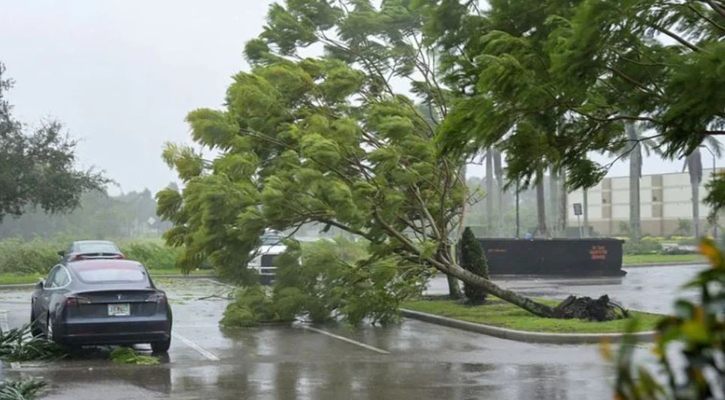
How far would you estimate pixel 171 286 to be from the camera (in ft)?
104

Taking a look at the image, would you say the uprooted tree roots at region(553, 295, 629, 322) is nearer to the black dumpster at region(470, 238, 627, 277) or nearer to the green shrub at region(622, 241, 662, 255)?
the black dumpster at region(470, 238, 627, 277)

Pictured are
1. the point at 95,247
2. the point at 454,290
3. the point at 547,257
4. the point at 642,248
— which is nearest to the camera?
the point at 454,290

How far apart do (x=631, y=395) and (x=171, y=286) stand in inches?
1206

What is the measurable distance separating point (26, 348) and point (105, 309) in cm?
138

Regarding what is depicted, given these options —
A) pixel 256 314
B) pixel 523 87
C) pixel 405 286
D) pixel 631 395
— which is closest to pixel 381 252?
pixel 405 286

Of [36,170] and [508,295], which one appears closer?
[508,295]

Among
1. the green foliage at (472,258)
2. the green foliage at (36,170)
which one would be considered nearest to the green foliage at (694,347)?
the green foliage at (472,258)

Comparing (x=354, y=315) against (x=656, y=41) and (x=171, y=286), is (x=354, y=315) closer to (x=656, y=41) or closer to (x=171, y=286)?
(x=656, y=41)

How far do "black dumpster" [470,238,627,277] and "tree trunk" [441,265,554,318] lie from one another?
16731 millimetres

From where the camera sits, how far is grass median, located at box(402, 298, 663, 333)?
1706 cm

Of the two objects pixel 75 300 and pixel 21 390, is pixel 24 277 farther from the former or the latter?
pixel 21 390

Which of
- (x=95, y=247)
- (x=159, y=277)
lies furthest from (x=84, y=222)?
(x=95, y=247)

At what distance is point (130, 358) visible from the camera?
45.9ft

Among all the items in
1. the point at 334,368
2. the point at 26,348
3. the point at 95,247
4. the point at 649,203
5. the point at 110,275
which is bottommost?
the point at 334,368
